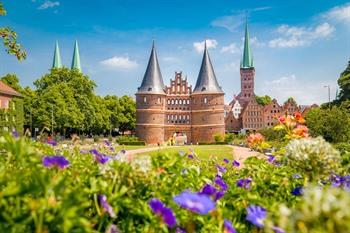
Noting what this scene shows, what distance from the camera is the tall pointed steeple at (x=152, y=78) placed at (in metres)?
67.8

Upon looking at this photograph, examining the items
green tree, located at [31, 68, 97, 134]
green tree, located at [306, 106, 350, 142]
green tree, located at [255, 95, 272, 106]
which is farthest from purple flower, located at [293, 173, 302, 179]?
green tree, located at [255, 95, 272, 106]

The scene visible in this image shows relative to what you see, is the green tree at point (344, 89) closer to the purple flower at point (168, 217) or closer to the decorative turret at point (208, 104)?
the decorative turret at point (208, 104)

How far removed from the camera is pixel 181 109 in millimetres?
72438

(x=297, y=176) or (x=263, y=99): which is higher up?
(x=263, y=99)

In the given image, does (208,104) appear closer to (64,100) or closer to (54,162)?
(64,100)

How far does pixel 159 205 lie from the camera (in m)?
2.05

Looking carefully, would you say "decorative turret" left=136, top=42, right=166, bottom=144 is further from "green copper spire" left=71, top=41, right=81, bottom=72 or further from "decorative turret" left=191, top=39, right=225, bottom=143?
"green copper spire" left=71, top=41, right=81, bottom=72

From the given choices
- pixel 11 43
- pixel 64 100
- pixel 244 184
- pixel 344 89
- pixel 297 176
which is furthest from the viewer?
pixel 64 100

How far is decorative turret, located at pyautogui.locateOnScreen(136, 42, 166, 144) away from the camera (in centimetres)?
6781

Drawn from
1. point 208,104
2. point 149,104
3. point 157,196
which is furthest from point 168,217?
point 208,104

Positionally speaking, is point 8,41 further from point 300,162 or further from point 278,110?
point 278,110

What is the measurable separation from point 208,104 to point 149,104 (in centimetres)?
1026

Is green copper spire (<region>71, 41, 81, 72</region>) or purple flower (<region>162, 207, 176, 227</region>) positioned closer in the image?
purple flower (<region>162, 207, 176, 227</region>)

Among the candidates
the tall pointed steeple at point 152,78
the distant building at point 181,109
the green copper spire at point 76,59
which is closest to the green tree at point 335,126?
the distant building at point 181,109
